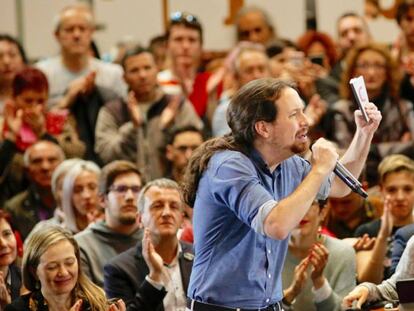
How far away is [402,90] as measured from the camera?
23.3 feet

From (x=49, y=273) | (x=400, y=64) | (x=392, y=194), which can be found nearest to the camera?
(x=49, y=273)

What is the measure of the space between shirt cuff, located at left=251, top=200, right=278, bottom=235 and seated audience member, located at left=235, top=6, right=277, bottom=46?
178 inches

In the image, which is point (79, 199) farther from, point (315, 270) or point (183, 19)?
point (183, 19)

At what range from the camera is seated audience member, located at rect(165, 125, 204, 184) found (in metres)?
6.65

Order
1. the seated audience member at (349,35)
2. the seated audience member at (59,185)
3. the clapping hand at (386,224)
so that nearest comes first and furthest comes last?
the clapping hand at (386,224)
the seated audience member at (59,185)
the seated audience member at (349,35)

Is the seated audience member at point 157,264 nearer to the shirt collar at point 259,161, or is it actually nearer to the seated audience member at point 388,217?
the seated audience member at point 388,217

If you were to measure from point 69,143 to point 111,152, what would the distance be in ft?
0.85

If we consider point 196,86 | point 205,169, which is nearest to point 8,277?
point 205,169

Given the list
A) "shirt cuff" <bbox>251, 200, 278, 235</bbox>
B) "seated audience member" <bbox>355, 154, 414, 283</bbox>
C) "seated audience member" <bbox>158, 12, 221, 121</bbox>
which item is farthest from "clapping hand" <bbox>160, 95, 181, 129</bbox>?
"shirt cuff" <bbox>251, 200, 278, 235</bbox>

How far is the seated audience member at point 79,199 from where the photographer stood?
6074 mm

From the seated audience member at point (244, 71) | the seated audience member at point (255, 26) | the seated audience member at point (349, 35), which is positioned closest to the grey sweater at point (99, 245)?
the seated audience member at point (244, 71)

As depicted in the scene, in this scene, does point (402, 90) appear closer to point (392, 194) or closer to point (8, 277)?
point (392, 194)

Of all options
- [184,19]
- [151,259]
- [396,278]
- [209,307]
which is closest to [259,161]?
[209,307]

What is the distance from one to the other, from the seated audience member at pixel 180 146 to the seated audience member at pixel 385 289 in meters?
2.44
